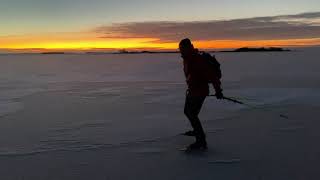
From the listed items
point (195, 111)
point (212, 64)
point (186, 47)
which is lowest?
point (195, 111)

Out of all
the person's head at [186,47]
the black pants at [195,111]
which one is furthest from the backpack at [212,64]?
the black pants at [195,111]

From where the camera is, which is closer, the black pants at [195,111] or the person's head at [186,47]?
the person's head at [186,47]

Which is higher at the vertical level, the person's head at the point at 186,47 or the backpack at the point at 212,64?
the person's head at the point at 186,47

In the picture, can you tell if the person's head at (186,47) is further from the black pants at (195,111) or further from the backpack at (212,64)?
the black pants at (195,111)

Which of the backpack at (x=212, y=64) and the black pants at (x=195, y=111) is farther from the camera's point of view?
the black pants at (x=195, y=111)

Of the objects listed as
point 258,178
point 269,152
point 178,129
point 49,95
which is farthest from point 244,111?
point 49,95

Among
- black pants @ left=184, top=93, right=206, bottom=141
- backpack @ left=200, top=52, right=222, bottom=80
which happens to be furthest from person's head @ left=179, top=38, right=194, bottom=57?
black pants @ left=184, top=93, right=206, bottom=141

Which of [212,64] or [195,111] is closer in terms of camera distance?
[212,64]

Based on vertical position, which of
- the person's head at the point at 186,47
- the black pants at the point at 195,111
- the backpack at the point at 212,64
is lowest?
the black pants at the point at 195,111

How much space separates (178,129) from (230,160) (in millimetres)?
2489

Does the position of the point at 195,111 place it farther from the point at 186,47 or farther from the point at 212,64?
the point at 186,47

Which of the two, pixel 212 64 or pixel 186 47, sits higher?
pixel 186 47

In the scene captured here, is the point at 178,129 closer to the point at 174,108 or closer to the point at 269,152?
the point at 269,152

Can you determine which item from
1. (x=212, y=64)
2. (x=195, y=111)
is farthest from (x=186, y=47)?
(x=195, y=111)
